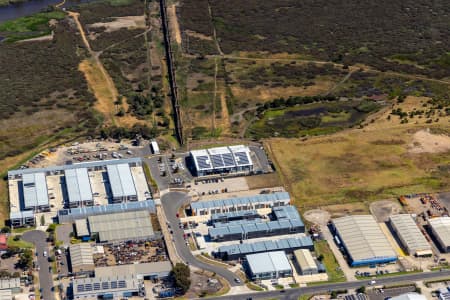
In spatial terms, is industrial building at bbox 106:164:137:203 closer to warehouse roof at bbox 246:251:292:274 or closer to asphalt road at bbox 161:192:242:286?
asphalt road at bbox 161:192:242:286

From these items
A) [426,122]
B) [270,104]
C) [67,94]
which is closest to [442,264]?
[426,122]

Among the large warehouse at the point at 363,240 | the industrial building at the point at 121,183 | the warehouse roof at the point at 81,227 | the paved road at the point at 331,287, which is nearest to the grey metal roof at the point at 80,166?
the industrial building at the point at 121,183

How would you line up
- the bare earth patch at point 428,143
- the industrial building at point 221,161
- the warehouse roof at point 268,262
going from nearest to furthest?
the warehouse roof at point 268,262 → the industrial building at point 221,161 → the bare earth patch at point 428,143

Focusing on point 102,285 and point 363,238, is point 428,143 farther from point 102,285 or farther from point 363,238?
point 102,285

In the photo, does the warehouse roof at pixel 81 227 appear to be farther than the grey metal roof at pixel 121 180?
No

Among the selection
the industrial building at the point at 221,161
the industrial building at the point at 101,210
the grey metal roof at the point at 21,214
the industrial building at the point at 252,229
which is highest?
the industrial building at the point at 221,161

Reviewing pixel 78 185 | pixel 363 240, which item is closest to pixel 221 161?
pixel 78 185

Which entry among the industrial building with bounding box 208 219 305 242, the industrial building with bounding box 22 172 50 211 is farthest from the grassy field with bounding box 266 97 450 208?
the industrial building with bounding box 22 172 50 211

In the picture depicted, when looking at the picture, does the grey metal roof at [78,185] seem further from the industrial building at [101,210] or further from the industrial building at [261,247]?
the industrial building at [261,247]
